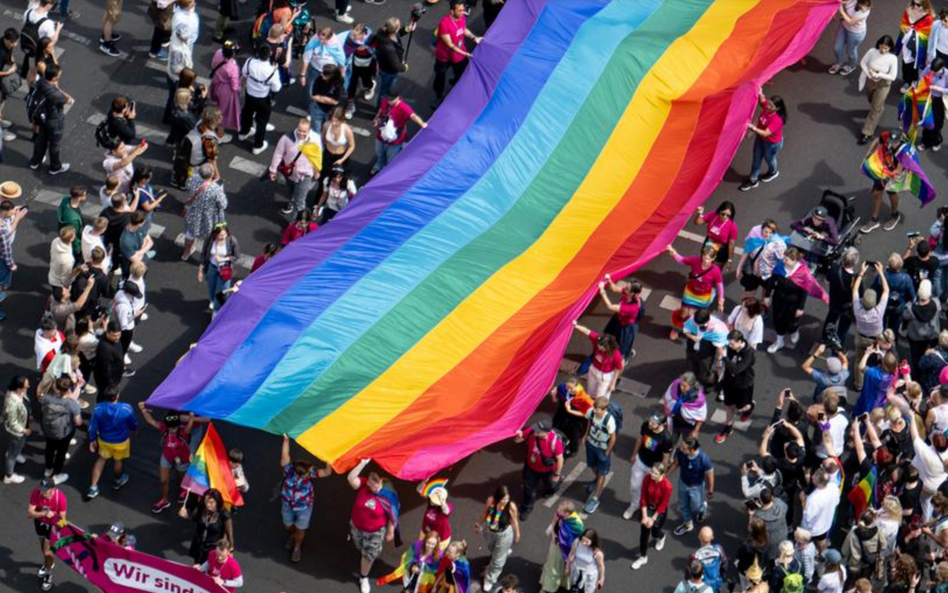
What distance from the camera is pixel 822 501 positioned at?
23.6 m

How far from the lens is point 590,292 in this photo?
25.6 m

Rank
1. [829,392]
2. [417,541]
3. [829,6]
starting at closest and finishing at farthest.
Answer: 1. [417,541]
2. [829,392]
3. [829,6]

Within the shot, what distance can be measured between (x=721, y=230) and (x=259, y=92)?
705 cm

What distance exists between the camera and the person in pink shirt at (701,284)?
1033 inches

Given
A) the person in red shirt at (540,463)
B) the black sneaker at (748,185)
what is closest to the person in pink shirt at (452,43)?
the black sneaker at (748,185)

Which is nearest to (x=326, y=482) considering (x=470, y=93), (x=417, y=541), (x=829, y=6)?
(x=417, y=541)

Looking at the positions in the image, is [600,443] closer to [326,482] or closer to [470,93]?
[326,482]

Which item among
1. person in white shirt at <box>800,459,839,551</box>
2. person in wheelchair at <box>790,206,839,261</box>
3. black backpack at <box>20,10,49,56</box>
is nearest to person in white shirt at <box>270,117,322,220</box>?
black backpack at <box>20,10,49,56</box>

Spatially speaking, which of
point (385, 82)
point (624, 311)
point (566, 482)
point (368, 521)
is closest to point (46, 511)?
point (368, 521)

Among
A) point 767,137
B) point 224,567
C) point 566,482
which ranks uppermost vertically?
point 767,137

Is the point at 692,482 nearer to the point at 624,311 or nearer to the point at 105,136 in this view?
the point at 624,311

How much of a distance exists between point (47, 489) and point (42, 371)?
1.63 metres

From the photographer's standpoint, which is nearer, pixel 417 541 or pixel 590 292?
pixel 417 541

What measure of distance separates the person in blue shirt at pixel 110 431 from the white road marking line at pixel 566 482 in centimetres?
523
